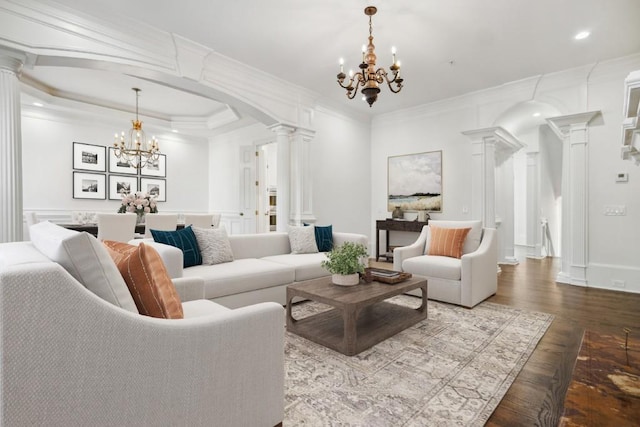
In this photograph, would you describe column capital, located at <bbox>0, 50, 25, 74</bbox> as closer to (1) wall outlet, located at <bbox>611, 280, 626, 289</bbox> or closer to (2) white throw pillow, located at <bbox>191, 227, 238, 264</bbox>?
(2) white throw pillow, located at <bbox>191, 227, 238, 264</bbox>

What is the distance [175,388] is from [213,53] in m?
3.91

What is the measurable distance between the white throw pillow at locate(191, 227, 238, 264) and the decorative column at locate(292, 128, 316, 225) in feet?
6.52

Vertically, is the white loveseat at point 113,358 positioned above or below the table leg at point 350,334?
above

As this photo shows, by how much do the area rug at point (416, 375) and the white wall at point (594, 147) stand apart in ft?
7.54

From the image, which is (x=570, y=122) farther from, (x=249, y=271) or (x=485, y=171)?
(x=249, y=271)

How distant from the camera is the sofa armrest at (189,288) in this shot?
200 cm

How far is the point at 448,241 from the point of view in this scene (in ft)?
12.3

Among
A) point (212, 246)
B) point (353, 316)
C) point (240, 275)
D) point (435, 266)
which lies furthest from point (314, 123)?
point (353, 316)

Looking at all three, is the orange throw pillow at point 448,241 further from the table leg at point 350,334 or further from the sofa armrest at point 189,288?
the sofa armrest at point 189,288

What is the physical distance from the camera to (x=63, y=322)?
0.86m

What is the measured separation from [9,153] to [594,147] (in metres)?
6.56

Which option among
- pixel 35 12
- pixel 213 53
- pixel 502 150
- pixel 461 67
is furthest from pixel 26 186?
pixel 502 150

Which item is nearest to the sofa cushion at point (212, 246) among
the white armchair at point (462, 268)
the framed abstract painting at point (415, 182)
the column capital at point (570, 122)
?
the white armchair at point (462, 268)

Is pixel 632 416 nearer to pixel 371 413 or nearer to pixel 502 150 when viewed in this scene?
pixel 371 413
